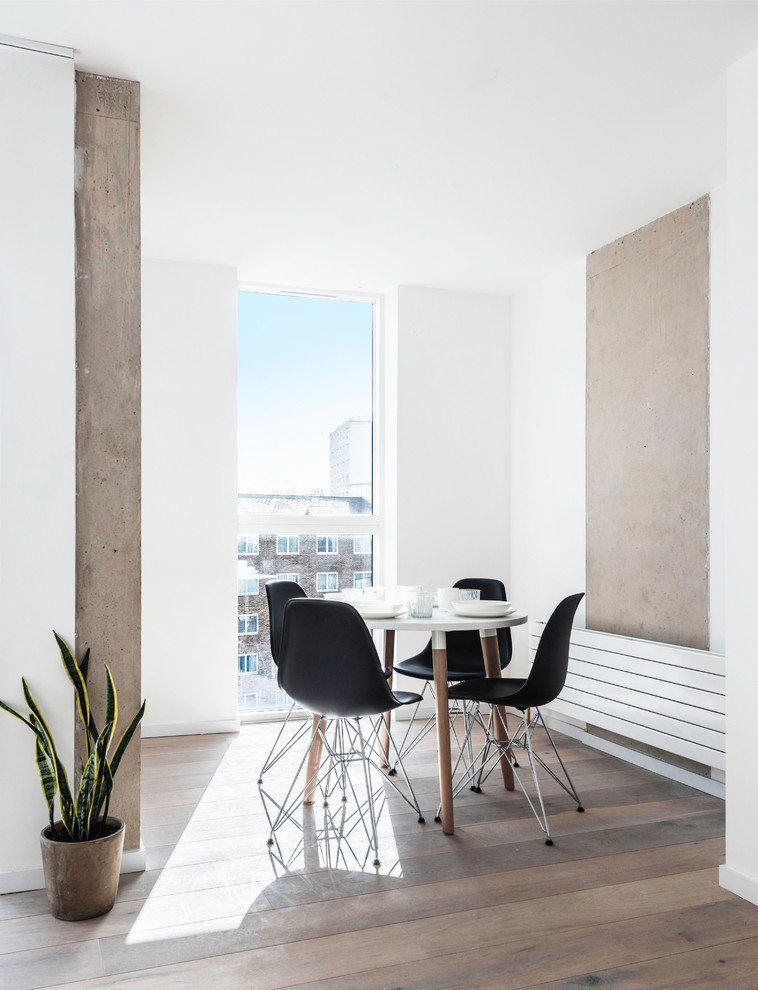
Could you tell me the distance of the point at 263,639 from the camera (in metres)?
4.94

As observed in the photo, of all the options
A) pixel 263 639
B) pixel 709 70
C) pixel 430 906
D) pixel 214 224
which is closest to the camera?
pixel 430 906

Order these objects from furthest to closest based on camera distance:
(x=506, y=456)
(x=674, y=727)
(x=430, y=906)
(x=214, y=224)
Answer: (x=506, y=456)
(x=214, y=224)
(x=674, y=727)
(x=430, y=906)

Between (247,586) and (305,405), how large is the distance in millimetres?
1227

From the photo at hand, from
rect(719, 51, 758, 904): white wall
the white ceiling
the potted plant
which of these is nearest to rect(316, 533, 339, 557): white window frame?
the white ceiling

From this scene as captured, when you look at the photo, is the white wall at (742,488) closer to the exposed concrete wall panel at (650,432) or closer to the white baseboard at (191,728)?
the exposed concrete wall panel at (650,432)

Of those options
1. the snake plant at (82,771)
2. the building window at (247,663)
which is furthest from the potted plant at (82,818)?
the building window at (247,663)

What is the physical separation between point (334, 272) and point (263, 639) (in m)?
2.32

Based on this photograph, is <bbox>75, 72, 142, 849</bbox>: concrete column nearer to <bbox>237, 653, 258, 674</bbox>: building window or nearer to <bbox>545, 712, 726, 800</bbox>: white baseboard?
<bbox>237, 653, 258, 674</bbox>: building window

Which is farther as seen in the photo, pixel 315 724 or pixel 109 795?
pixel 315 724

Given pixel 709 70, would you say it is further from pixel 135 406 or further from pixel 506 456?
pixel 506 456

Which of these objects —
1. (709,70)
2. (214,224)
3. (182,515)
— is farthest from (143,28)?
(182,515)

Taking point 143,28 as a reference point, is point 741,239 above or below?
below

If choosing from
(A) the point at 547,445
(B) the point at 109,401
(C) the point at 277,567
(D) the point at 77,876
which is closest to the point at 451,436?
(A) the point at 547,445

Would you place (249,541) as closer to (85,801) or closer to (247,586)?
(247,586)
